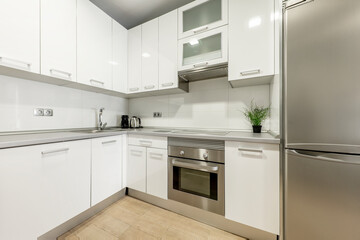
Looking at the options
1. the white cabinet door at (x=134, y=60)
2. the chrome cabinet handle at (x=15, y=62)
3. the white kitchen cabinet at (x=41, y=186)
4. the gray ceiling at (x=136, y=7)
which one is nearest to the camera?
the white kitchen cabinet at (x=41, y=186)

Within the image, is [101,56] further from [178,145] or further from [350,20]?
[350,20]

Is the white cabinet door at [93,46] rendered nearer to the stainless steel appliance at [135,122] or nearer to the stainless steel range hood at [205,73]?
the stainless steel appliance at [135,122]

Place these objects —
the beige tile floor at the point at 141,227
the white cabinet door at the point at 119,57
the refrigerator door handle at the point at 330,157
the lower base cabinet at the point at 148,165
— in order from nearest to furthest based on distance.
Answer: the refrigerator door handle at the point at 330,157, the beige tile floor at the point at 141,227, the lower base cabinet at the point at 148,165, the white cabinet door at the point at 119,57

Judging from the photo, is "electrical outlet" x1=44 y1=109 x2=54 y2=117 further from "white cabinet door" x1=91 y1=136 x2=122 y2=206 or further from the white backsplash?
the white backsplash

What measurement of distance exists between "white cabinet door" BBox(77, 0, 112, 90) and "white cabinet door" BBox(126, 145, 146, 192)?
0.90 metres

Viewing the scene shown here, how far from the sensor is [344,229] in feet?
2.54

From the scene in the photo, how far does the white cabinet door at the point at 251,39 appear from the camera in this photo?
1.25 meters

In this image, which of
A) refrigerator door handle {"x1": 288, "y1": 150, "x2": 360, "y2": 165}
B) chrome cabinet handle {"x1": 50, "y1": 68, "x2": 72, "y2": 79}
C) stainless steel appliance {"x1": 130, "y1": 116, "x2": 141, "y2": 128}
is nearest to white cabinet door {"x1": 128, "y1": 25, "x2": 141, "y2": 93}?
stainless steel appliance {"x1": 130, "y1": 116, "x2": 141, "y2": 128}

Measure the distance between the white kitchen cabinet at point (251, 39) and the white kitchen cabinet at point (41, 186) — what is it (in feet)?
5.43

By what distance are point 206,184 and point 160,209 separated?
0.67 m

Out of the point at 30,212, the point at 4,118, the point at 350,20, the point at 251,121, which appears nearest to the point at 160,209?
the point at 30,212

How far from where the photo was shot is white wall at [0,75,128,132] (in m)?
1.25

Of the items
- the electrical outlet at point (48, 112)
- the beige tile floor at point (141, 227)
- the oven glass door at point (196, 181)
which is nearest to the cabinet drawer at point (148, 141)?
the oven glass door at point (196, 181)

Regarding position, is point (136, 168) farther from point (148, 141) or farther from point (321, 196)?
point (321, 196)
